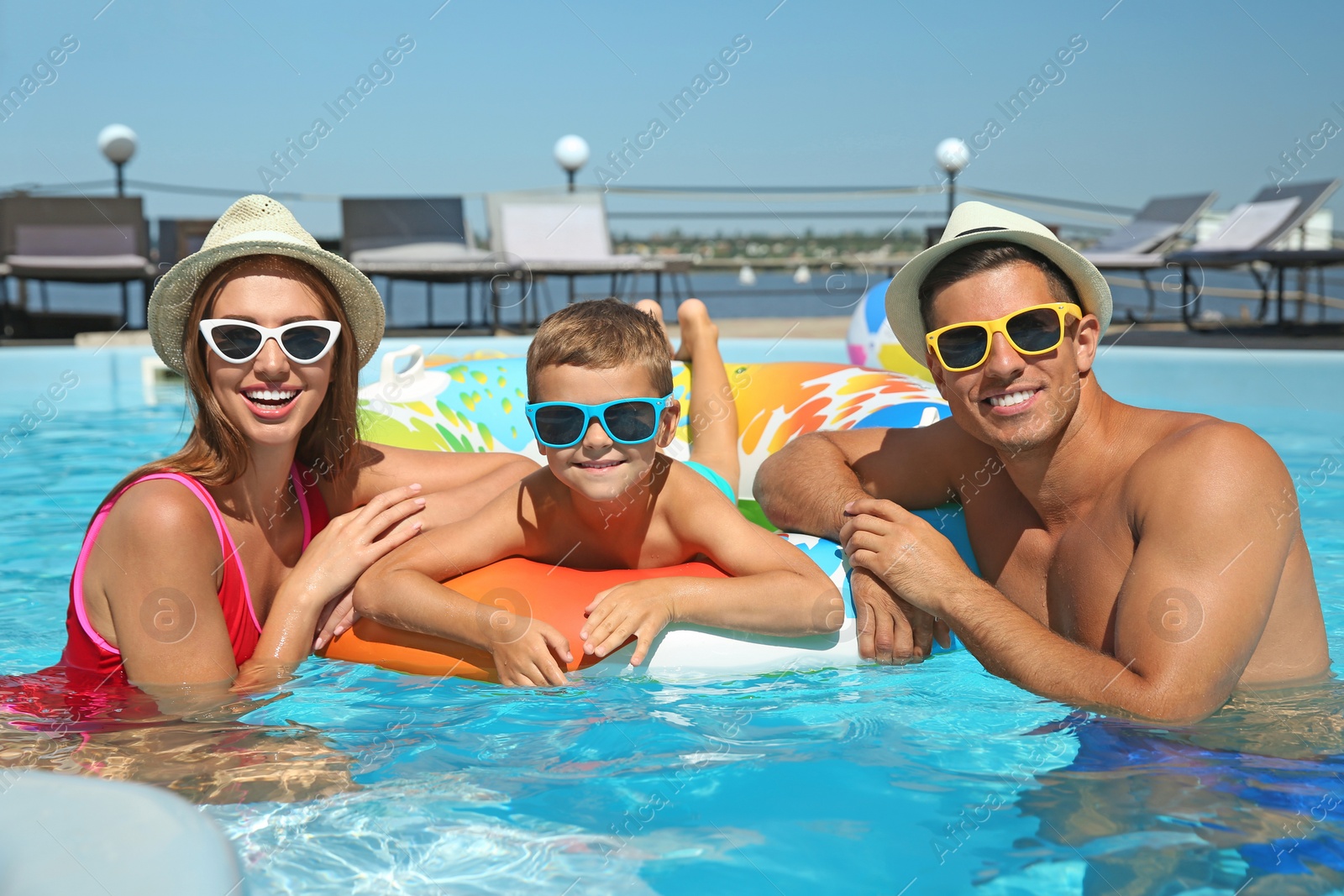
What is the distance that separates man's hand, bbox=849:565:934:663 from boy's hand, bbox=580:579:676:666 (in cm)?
47

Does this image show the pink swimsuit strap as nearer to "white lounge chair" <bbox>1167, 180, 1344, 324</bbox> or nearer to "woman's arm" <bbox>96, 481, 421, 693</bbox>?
"woman's arm" <bbox>96, 481, 421, 693</bbox>

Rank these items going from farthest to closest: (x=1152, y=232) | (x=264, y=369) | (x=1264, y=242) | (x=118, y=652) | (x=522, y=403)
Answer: (x=1152, y=232), (x=1264, y=242), (x=522, y=403), (x=118, y=652), (x=264, y=369)

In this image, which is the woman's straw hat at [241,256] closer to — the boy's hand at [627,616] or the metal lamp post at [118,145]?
the boy's hand at [627,616]

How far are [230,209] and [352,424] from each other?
571 mm

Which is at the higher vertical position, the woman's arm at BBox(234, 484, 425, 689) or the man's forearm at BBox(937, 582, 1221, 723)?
the woman's arm at BBox(234, 484, 425, 689)

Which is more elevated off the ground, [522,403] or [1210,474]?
[522,403]

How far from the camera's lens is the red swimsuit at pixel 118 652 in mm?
2365

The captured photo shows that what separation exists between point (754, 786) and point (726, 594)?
20.5 inches

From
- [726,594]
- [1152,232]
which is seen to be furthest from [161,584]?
[1152,232]

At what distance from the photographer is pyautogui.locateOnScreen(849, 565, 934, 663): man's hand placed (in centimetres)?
261

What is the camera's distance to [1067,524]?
2.50m

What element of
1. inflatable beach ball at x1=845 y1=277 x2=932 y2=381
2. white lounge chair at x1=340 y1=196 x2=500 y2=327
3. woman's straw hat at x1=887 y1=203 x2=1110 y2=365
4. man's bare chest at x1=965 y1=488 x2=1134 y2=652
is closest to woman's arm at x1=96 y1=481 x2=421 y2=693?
woman's straw hat at x1=887 y1=203 x2=1110 y2=365

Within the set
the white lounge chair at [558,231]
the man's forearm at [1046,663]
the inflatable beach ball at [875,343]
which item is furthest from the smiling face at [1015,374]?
the white lounge chair at [558,231]

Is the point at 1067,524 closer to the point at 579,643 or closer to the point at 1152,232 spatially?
the point at 579,643
